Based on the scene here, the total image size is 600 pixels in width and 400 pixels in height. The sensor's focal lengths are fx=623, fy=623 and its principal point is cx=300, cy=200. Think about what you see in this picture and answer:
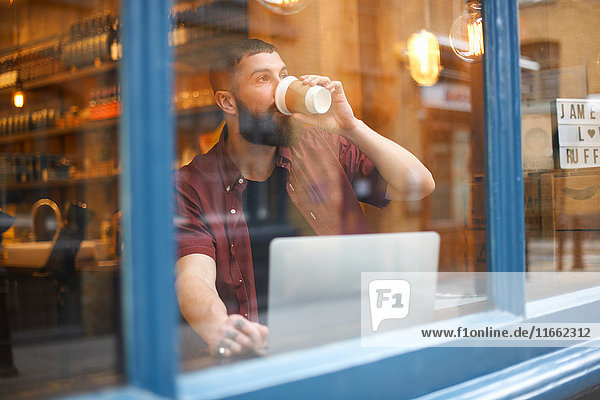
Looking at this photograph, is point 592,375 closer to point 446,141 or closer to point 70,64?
point 446,141

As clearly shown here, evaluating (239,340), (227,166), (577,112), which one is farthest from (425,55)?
(239,340)

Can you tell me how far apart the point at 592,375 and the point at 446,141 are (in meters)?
3.62

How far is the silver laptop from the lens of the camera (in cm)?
125

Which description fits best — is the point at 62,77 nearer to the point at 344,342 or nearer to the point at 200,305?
the point at 200,305

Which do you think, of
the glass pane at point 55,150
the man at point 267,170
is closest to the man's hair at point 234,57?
the man at point 267,170

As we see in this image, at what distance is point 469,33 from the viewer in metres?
1.94

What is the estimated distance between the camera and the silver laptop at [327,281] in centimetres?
125

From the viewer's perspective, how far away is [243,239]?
1.90 m

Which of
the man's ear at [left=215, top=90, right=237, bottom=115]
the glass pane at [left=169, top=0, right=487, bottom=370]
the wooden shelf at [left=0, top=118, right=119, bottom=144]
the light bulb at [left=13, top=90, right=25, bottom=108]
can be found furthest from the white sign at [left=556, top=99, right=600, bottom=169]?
the light bulb at [left=13, top=90, right=25, bottom=108]

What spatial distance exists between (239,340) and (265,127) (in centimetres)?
106

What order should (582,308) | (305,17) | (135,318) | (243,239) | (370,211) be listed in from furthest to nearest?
(305,17), (370,211), (243,239), (582,308), (135,318)

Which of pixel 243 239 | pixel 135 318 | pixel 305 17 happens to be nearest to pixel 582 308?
pixel 243 239

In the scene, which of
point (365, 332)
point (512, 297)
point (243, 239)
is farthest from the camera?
point (243, 239)

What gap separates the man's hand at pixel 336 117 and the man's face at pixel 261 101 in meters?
0.08
